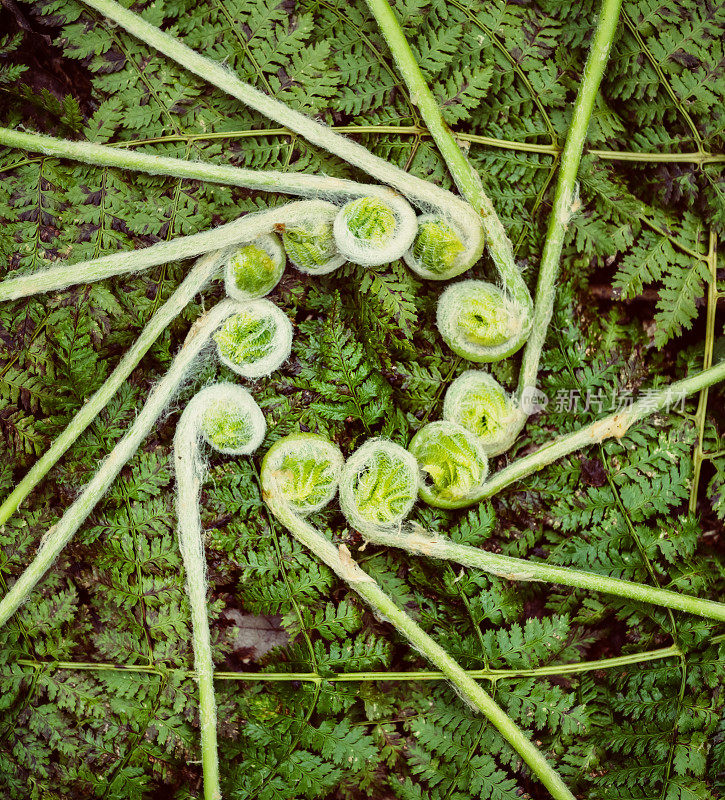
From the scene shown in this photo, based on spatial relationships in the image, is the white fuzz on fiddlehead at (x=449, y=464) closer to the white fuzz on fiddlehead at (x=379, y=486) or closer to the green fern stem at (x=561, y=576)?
the white fuzz on fiddlehead at (x=379, y=486)

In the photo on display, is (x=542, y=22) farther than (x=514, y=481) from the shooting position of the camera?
No

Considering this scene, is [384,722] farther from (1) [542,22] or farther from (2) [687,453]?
(1) [542,22]

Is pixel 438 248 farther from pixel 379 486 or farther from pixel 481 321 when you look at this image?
pixel 379 486

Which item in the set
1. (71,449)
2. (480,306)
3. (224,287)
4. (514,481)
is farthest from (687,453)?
(71,449)

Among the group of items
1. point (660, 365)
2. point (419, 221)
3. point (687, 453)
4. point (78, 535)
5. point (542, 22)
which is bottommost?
point (78, 535)

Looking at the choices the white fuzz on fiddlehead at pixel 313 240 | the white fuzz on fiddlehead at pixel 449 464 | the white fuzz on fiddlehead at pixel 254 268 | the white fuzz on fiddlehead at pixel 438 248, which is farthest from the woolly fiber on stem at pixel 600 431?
the white fuzz on fiddlehead at pixel 254 268
